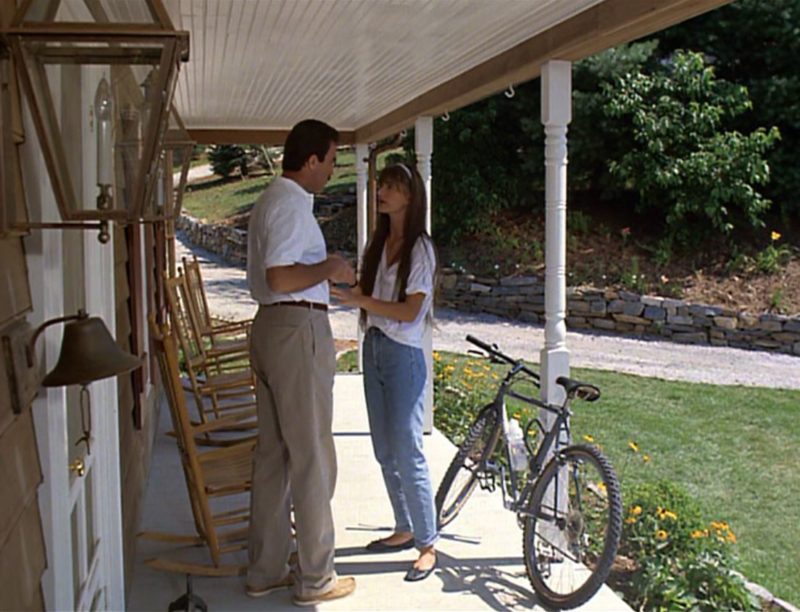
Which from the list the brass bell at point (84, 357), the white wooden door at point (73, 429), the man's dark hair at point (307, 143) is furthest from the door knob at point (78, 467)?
the man's dark hair at point (307, 143)

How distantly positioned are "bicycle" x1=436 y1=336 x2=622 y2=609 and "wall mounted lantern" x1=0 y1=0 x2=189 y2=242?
195 centimetres

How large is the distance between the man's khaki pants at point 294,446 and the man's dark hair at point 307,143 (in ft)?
1.57

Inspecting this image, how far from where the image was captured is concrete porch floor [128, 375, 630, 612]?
3.49m

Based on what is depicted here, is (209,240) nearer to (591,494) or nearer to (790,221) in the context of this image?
(790,221)

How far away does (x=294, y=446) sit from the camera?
10.6ft

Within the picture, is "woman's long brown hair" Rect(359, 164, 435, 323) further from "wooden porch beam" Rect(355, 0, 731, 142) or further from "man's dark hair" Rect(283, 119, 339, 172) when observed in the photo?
"wooden porch beam" Rect(355, 0, 731, 142)

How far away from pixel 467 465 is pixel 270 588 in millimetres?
922

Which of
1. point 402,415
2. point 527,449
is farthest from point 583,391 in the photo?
point 402,415

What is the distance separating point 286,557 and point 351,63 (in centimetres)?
258

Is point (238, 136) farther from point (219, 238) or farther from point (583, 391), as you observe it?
point (219, 238)

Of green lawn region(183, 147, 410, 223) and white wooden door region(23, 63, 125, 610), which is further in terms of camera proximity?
green lawn region(183, 147, 410, 223)

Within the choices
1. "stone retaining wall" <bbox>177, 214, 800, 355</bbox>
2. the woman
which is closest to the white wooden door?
the woman

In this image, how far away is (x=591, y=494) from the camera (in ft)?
13.1

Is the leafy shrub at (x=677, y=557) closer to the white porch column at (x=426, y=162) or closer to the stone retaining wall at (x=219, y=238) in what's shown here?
the white porch column at (x=426, y=162)
